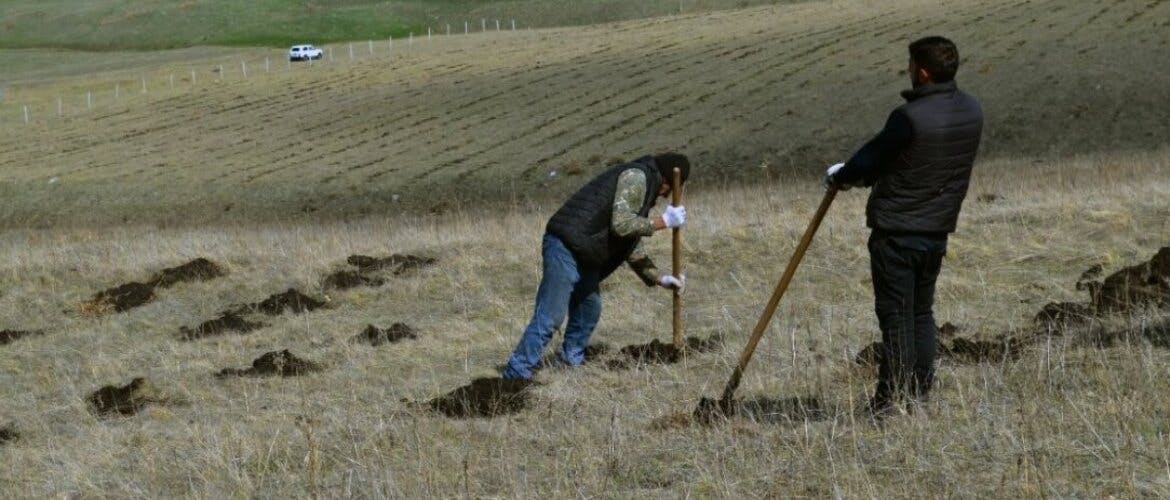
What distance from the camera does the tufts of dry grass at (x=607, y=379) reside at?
6020mm

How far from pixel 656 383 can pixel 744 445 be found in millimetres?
2193

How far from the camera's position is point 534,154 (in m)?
33.8

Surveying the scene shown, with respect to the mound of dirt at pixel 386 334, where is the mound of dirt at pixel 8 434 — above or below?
above

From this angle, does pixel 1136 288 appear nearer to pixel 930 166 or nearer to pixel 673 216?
pixel 673 216

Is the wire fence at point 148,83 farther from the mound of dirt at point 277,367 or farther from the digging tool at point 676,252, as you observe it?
the digging tool at point 676,252

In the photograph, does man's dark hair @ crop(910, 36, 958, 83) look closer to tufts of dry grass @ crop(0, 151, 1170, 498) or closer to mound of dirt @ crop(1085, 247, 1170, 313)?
tufts of dry grass @ crop(0, 151, 1170, 498)

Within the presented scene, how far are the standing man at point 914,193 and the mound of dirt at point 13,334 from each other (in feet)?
33.1

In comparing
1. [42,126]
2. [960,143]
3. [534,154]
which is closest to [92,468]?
[960,143]

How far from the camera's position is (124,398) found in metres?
10.3

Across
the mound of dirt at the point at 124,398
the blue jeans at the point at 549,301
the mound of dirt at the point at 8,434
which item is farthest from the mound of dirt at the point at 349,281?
the blue jeans at the point at 549,301

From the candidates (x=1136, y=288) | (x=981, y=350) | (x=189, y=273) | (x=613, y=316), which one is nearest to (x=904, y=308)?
(x=981, y=350)

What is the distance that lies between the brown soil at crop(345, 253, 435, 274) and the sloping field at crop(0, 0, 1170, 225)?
13674 millimetres

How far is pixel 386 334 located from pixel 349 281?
117 inches

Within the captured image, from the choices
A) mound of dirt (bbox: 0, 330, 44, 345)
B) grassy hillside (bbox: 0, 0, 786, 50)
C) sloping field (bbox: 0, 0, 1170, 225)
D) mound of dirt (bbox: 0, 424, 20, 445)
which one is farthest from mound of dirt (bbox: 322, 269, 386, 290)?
grassy hillside (bbox: 0, 0, 786, 50)
